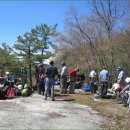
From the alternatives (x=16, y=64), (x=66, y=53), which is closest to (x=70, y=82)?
(x=16, y=64)

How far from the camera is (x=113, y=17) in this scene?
1401 inches

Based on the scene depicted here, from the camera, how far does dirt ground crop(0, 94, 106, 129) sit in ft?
34.5

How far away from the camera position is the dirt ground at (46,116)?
10509mm

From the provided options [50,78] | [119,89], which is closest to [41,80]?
[50,78]

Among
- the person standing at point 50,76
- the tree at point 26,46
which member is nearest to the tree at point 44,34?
the tree at point 26,46

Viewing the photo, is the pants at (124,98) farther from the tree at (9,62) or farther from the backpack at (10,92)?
the tree at (9,62)

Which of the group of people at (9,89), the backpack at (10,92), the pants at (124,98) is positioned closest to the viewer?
the pants at (124,98)

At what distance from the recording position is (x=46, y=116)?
39.4 feet

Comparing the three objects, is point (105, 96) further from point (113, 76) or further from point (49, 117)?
point (113, 76)

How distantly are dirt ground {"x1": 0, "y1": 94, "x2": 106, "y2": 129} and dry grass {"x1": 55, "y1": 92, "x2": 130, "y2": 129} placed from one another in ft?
1.02

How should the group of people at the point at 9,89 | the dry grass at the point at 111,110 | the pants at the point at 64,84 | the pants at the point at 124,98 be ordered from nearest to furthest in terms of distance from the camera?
the dry grass at the point at 111,110 < the pants at the point at 124,98 < the group of people at the point at 9,89 < the pants at the point at 64,84

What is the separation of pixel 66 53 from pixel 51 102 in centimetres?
2862

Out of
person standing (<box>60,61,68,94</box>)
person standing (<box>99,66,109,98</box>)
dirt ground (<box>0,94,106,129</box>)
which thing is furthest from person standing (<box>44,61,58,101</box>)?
person standing (<box>99,66,109,98</box>)

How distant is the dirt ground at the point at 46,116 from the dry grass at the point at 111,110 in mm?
311
